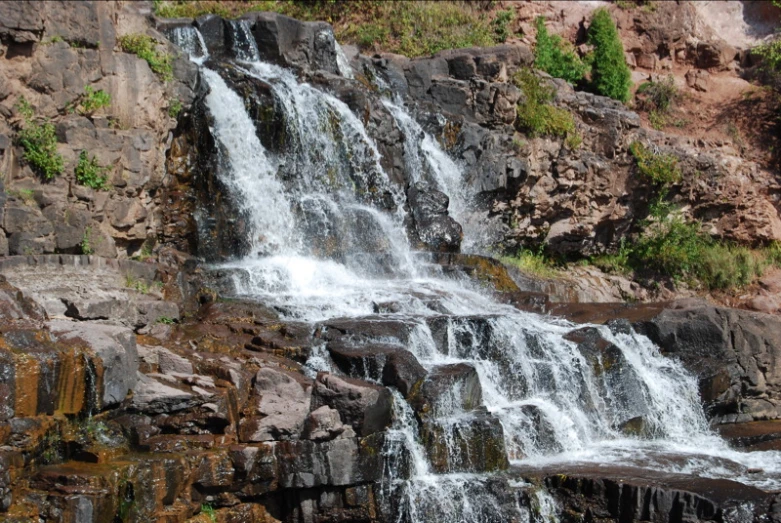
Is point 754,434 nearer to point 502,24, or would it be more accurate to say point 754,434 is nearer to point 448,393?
point 448,393

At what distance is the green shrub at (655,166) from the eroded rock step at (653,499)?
1127 cm

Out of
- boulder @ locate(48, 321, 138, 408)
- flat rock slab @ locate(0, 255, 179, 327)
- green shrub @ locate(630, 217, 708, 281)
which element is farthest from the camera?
green shrub @ locate(630, 217, 708, 281)

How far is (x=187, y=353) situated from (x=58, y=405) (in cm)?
209

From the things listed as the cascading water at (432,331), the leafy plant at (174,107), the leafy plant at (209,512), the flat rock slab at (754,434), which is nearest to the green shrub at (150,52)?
the leafy plant at (174,107)

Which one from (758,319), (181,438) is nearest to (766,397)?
(758,319)

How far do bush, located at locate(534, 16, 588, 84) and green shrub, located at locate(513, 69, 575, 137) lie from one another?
3.79 metres

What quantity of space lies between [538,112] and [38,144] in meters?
10.8

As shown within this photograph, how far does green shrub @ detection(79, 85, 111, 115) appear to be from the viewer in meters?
11.1

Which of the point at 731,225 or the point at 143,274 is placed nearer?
the point at 143,274

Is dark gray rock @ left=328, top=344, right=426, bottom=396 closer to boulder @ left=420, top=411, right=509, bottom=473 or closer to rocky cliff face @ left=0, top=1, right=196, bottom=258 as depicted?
boulder @ left=420, top=411, right=509, bottom=473

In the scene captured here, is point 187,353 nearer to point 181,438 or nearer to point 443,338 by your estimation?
point 181,438

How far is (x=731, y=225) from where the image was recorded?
2056 cm

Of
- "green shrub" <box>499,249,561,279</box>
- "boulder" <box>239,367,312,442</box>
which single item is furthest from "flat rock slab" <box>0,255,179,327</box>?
"green shrub" <box>499,249,561,279</box>

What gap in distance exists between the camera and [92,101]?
1122 centimetres
